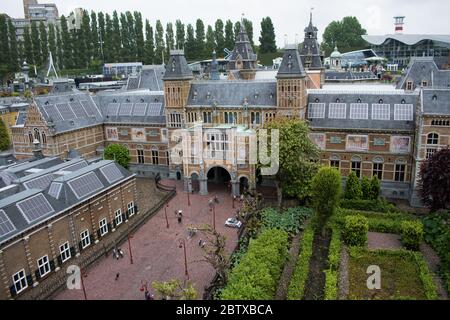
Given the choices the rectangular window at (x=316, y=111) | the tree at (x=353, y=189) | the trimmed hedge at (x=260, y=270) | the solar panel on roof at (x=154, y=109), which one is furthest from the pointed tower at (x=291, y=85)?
the trimmed hedge at (x=260, y=270)

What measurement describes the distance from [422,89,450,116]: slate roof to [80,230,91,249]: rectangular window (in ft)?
150

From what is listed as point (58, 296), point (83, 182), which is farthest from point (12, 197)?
point (58, 296)

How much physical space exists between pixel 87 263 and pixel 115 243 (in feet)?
15.1

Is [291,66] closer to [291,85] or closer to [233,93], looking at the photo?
[291,85]

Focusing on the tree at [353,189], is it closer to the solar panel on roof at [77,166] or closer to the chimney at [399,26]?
the solar panel on roof at [77,166]

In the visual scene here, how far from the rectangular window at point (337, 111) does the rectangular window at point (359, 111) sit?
1.04 m

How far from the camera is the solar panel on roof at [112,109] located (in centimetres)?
7281

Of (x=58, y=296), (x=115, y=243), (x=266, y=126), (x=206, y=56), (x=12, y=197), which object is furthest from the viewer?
(x=206, y=56)

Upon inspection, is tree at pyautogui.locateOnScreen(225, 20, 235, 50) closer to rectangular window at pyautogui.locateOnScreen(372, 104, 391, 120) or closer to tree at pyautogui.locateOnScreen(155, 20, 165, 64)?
tree at pyautogui.locateOnScreen(155, 20, 165, 64)

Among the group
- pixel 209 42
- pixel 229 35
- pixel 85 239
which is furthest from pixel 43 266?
pixel 229 35

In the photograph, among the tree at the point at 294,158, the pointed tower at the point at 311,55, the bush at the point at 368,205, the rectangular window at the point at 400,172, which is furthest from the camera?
the pointed tower at the point at 311,55

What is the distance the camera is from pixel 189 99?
214 feet

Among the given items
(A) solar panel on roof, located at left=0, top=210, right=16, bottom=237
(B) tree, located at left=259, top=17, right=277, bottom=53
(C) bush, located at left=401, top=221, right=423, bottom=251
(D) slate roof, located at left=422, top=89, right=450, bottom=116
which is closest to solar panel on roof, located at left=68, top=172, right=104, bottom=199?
(A) solar panel on roof, located at left=0, top=210, right=16, bottom=237

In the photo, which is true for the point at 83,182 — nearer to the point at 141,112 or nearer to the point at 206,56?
the point at 141,112
